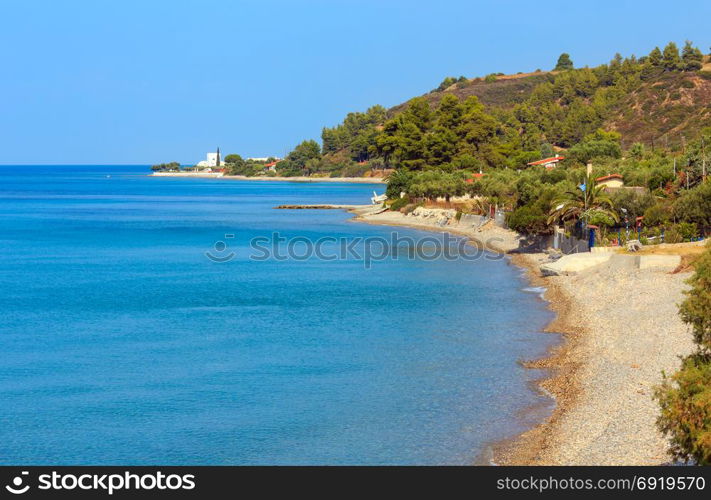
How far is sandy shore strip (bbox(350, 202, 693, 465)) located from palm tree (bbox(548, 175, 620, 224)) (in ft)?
21.2

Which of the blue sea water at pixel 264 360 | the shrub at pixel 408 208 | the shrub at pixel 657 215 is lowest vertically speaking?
the blue sea water at pixel 264 360

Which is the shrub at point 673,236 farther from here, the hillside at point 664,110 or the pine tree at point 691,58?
the pine tree at point 691,58

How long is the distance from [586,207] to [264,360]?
83.7ft

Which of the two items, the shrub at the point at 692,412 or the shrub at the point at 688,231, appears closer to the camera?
the shrub at the point at 692,412

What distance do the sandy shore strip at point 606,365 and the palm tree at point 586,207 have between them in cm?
648

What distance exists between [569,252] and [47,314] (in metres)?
25.7

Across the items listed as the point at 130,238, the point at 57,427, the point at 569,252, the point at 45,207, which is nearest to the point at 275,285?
the point at 569,252

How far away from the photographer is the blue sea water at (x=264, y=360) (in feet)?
62.7

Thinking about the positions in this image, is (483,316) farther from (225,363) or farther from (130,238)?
(130,238)

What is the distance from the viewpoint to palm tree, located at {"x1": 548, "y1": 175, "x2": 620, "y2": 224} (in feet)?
154

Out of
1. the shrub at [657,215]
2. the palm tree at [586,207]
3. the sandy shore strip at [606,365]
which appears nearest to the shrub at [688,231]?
the shrub at [657,215]

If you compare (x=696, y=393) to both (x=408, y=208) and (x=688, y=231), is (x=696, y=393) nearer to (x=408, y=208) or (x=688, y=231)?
(x=688, y=231)

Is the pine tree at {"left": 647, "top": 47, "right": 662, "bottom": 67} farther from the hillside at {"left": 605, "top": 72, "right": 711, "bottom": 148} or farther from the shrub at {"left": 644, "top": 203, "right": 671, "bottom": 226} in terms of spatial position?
the shrub at {"left": 644, "top": 203, "right": 671, "bottom": 226}

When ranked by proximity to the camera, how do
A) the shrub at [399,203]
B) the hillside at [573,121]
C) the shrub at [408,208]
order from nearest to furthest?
the shrub at [408,208] < the shrub at [399,203] < the hillside at [573,121]
